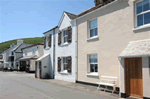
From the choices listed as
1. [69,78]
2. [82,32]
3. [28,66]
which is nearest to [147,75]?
[82,32]

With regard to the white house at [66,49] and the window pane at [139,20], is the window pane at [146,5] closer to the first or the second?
the window pane at [139,20]

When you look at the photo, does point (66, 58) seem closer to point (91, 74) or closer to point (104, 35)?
point (91, 74)

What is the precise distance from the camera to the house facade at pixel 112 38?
9.06 m

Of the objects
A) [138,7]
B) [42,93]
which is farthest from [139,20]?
[42,93]

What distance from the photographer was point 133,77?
8.87 m

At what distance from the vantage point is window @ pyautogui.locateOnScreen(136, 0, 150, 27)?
9.60m

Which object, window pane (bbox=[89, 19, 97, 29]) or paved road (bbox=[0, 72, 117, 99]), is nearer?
paved road (bbox=[0, 72, 117, 99])

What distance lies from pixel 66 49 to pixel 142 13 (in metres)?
9.69

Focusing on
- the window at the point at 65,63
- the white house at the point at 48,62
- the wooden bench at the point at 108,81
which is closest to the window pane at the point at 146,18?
the wooden bench at the point at 108,81

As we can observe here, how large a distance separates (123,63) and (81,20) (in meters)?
7.68

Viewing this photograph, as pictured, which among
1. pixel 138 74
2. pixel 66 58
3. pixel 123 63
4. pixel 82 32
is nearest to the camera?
pixel 138 74

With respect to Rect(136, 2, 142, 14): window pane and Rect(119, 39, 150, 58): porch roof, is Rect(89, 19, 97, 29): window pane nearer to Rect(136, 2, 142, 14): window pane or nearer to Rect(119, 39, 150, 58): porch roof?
Rect(136, 2, 142, 14): window pane

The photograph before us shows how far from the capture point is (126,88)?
905 cm

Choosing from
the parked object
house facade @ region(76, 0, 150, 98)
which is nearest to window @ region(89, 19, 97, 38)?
house facade @ region(76, 0, 150, 98)
